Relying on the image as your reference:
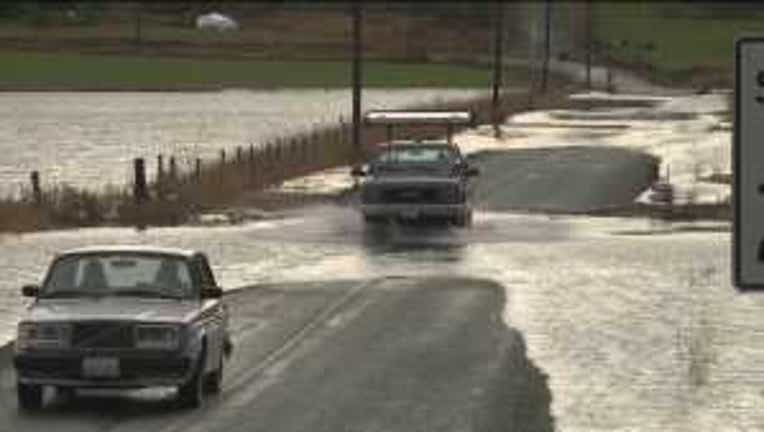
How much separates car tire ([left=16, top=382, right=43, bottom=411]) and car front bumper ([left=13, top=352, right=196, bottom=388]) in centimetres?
38

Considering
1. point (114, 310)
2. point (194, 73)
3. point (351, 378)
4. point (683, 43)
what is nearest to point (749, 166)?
point (114, 310)

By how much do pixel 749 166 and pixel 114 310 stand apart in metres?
10.9

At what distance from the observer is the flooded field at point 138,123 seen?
202 ft

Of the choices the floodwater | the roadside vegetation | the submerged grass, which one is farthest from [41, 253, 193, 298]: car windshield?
the roadside vegetation

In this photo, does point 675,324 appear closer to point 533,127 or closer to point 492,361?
point 492,361

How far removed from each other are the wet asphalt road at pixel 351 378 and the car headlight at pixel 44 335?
0.64 m

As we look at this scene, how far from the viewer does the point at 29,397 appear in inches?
722

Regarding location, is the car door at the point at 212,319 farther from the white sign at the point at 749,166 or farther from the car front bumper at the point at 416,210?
the car front bumper at the point at 416,210

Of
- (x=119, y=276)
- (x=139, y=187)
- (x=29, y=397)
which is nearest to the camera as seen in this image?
Result: (x=29, y=397)

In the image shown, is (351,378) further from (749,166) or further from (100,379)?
(749,166)

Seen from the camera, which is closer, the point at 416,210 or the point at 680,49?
A: the point at 416,210

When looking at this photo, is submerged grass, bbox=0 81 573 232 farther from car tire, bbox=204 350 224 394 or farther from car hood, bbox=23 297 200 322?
car hood, bbox=23 297 200 322

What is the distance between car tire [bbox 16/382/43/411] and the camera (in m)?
18.2

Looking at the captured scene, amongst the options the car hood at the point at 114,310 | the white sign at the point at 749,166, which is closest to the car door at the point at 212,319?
the car hood at the point at 114,310
